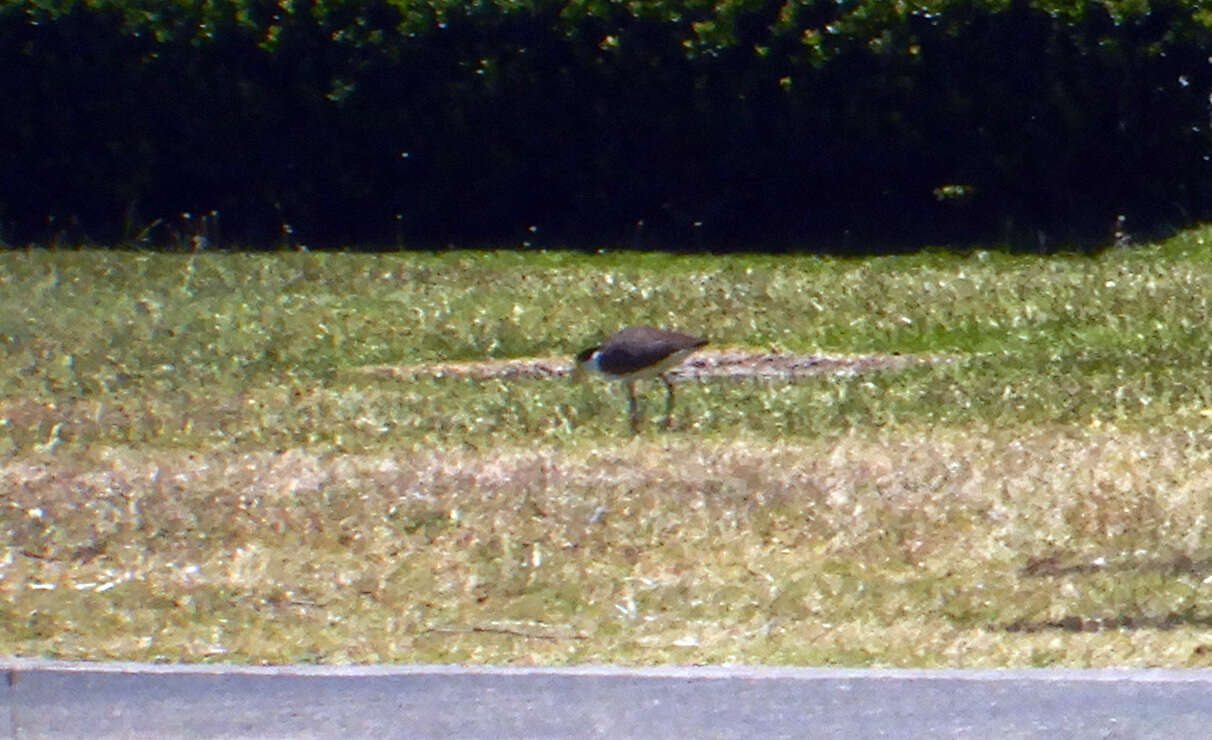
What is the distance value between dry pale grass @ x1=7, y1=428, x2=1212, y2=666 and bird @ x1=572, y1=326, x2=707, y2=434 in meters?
0.36

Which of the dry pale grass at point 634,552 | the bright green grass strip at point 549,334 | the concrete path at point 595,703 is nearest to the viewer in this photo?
the concrete path at point 595,703

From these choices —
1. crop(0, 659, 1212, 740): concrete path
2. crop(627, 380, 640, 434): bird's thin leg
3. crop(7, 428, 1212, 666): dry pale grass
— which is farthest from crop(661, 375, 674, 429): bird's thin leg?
crop(0, 659, 1212, 740): concrete path

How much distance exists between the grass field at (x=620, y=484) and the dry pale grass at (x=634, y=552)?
0.7 inches

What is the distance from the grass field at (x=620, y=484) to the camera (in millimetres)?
6387

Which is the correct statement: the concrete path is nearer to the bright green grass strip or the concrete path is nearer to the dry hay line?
the bright green grass strip

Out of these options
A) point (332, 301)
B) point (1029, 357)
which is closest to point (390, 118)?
point (332, 301)

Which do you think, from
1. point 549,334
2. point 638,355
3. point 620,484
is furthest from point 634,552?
point 549,334

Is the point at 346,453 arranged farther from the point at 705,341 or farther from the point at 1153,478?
the point at 1153,478

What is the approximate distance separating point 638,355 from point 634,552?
1.62 meters

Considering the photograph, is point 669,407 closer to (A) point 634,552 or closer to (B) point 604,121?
(A) point 634,552

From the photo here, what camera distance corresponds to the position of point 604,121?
15133mm

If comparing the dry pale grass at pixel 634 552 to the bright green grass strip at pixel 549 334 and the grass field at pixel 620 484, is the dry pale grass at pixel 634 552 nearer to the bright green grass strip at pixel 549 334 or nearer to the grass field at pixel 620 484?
the grass field at pixel 620 484

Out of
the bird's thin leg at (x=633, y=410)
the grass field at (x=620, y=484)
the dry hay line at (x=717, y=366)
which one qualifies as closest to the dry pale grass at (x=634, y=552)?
the grass field at (x=620, y=484)

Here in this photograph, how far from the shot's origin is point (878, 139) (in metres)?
14.6
